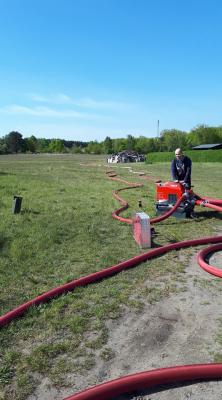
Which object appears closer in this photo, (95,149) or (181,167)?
(181,167)

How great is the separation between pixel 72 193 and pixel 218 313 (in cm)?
965

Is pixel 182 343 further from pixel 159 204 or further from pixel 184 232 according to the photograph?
pixel 159 204

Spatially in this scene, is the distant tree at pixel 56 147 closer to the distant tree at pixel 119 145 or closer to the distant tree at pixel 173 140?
the distant tree at pixel 119 145

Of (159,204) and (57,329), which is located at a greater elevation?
(159,204)

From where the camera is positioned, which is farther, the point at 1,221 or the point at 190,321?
the point at 1,221

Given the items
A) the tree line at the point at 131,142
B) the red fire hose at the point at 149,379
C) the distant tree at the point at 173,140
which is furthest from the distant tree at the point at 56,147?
the red fire hose at the point at 149,379

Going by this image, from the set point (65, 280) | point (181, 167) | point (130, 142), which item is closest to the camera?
point (65, 280)

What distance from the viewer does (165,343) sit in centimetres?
349

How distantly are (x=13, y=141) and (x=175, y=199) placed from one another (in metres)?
112

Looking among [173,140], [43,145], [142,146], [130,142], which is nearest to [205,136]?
[173,140]

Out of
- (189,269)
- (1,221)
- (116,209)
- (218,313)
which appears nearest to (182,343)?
(218,313)

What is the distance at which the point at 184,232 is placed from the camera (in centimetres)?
773

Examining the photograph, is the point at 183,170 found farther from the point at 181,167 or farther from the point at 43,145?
the point at 43,145

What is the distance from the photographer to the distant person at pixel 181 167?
30.7 feet
